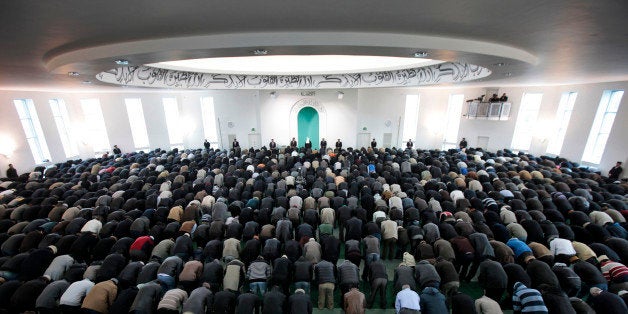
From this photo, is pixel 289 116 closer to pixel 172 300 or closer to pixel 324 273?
pixel 324 273

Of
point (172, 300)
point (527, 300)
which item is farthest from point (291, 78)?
point (527, 300)

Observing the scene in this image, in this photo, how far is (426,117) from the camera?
1753 cm

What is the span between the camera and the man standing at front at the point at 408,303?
4.01 metres

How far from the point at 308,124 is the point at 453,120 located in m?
9.72

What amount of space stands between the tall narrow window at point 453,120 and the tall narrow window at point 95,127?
21.6 metres

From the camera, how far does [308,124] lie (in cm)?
1745

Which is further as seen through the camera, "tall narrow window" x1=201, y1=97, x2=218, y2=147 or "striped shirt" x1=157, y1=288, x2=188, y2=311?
"tall narrow window" x1=201, y1=97, x2=218, y2=147

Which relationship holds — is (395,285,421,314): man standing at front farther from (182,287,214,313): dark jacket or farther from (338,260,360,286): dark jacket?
(182,287,214,313): dark jacket

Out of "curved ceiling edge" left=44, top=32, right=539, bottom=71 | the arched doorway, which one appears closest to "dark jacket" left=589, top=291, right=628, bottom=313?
"curved ceiling edge" left=44, top=32, right=539, bottom=71

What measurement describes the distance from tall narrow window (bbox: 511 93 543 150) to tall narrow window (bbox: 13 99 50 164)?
25.1 m

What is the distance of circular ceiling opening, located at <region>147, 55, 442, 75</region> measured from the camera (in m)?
11.8

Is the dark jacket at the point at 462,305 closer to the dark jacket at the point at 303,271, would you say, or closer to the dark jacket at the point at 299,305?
the dark jacket at the point at 299,305

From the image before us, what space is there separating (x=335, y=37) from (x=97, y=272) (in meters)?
6.04

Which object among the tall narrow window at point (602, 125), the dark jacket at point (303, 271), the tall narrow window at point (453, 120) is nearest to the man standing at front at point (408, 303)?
the dark jacket at point (303, 271)
